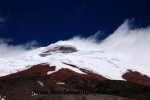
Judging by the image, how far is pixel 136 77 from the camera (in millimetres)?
58594

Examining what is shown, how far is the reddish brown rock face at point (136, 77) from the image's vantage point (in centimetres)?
5544

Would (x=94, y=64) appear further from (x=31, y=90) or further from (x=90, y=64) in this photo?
(x=31, y=90)

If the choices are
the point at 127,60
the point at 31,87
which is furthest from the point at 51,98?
the point at 127,60

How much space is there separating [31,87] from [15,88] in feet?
6.41

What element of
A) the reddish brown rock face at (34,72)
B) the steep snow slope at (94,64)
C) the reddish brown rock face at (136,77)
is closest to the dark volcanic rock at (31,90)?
the reddish brown rock face at (34,72)

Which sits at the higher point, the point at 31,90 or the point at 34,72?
the point at 34,72

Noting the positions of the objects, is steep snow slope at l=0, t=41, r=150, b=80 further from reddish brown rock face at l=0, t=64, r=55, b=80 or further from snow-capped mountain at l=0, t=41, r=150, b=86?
reddish brown rock face at l=0, t=64, r=55, b=80

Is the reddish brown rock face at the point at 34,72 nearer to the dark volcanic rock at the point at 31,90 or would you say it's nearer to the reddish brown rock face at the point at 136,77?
the dark volcanic rock at the point at 31,90

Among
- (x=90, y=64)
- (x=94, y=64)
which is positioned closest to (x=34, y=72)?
(x=90, y=64)

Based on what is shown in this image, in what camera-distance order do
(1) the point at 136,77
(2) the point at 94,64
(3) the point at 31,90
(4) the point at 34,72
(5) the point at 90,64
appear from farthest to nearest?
(2) the point at 94,64 → (5) the point at 90,64 → (1) the point at 136,77 → (4) the point at 34,72 → (3) the point at 31,90

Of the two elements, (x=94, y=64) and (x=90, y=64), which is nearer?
(x=90, y=64)

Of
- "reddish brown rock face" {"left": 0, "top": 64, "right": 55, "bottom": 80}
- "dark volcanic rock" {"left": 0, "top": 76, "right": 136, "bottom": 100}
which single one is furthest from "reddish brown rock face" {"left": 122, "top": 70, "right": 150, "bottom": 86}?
"dark volcanic rock" {"left": 0, "top": 76, "right": 136, "bottom": 100}

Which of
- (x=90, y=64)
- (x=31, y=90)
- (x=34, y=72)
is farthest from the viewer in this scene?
(x=90, y=64)

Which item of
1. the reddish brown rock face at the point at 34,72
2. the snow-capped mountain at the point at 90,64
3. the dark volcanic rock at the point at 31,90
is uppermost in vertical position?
the snow-capped mountain at the point at 90,64
